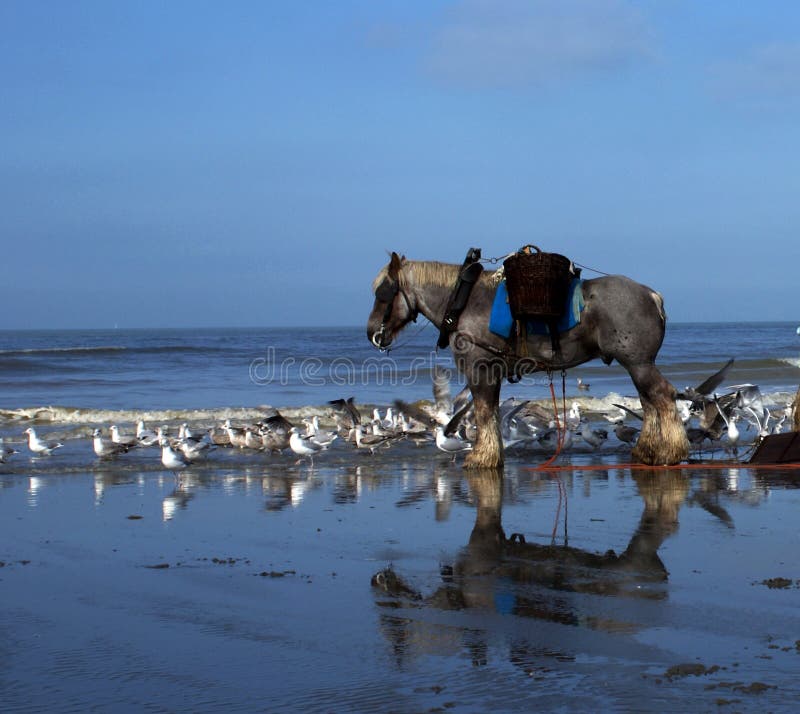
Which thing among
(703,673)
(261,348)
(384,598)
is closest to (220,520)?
(384,598)

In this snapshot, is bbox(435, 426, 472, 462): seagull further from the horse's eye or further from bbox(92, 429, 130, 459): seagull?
bbox(92, 429, 130, 459): seagull

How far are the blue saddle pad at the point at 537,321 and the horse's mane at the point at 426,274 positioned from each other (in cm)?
44

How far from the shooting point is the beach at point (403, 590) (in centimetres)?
398

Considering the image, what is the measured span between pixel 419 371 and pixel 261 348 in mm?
23840

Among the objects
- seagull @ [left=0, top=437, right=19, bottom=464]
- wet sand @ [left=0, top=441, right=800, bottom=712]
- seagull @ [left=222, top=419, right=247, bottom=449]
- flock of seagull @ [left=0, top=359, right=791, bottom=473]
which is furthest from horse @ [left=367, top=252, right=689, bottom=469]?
seagull @ [left=0, top=437, right=19, bottom=464]

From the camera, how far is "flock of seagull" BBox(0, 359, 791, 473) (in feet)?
39.2

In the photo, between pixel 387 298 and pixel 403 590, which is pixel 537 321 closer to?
pixel 387 298

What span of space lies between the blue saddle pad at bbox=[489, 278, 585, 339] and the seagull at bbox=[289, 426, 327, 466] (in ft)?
9.41

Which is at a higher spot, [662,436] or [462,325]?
[462,325]

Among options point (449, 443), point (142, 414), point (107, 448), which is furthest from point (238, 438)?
point (142, 414)

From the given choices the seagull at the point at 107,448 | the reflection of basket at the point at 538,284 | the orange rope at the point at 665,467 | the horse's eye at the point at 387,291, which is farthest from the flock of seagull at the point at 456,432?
the reflection of basket at the point at 538,284

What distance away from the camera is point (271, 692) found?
3.96m

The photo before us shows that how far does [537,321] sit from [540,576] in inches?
191

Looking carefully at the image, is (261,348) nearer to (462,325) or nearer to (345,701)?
(462,325)
